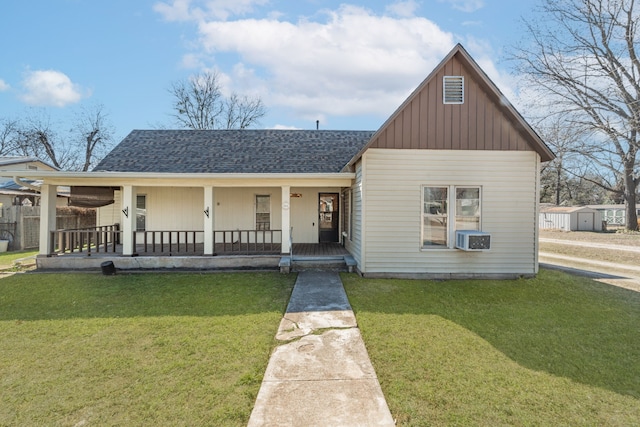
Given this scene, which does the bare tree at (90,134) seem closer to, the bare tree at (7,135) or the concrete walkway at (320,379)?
the bare tree at (7,135)

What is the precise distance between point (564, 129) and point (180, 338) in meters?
24.5

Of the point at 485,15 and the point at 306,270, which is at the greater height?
the point at 485,15

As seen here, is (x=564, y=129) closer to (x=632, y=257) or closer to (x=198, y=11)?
(x=632, y=257)

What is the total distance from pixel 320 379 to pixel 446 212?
5.76m

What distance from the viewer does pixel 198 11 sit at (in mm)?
9094

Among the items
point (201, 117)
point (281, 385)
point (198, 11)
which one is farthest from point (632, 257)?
point (201, 117)

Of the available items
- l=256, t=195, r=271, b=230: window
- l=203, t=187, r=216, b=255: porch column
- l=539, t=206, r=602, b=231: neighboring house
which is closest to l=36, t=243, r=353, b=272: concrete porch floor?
l=203, t=187, r=216, b=255: porch column

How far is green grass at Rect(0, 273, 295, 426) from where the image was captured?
9.32 feet

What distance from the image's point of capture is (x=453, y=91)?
25.0 feet

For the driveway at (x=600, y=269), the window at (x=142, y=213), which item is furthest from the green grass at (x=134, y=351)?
the driveway at (x=600, y=269)

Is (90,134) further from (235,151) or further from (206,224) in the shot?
(206,224)

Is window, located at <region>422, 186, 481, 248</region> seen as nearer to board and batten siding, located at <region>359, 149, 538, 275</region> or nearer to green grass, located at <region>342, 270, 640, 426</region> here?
board and batten siding, located at <region>359, 149, 538, 275</region>

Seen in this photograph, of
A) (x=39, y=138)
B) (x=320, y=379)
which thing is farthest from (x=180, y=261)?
(x=39, y=138)

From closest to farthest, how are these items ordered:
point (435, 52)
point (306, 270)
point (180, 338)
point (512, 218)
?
point (180, 338) < point (512, 218) < point (306, 270) < point (435, 52)
